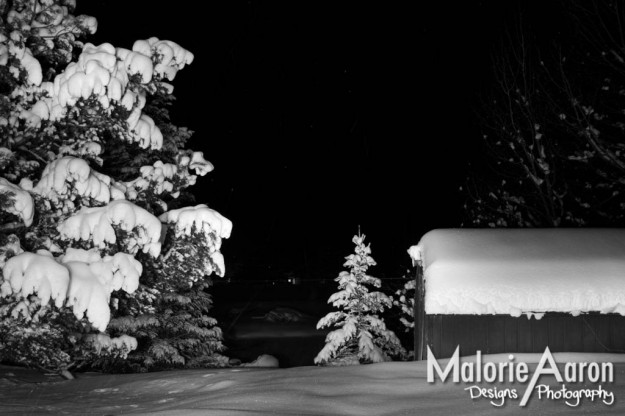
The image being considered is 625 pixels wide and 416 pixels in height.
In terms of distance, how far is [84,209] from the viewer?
9.47 m

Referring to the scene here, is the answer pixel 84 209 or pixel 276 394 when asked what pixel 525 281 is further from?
pixel 84 209

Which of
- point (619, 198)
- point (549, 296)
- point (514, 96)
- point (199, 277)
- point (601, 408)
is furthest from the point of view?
point (514, 96)

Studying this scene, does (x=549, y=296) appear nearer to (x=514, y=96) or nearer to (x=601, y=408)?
(x=601, y=408)

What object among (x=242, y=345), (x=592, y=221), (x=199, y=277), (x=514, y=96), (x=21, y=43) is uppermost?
(x=514, y=96)

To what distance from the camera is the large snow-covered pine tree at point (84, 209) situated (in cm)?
880

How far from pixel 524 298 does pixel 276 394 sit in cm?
368

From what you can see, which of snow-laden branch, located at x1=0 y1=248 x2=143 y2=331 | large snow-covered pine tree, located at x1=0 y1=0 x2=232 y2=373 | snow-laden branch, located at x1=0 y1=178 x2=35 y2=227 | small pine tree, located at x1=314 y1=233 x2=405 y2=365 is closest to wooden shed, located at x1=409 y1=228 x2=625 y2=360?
large snow-covered pine tree, located at x1=0 y1=0 x2=232 y2=373

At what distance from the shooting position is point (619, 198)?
1703 cm

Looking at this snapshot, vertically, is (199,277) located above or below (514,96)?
below

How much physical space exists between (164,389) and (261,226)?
4510cm

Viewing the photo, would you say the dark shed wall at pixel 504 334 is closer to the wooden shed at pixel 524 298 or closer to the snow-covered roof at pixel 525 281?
the wooden shed at pixel 524 298

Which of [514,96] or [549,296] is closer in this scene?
[549,296]

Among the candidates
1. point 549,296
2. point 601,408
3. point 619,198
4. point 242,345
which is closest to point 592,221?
point 619,198

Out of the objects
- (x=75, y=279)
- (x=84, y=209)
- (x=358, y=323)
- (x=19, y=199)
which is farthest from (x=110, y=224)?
(x=358, y=323)
